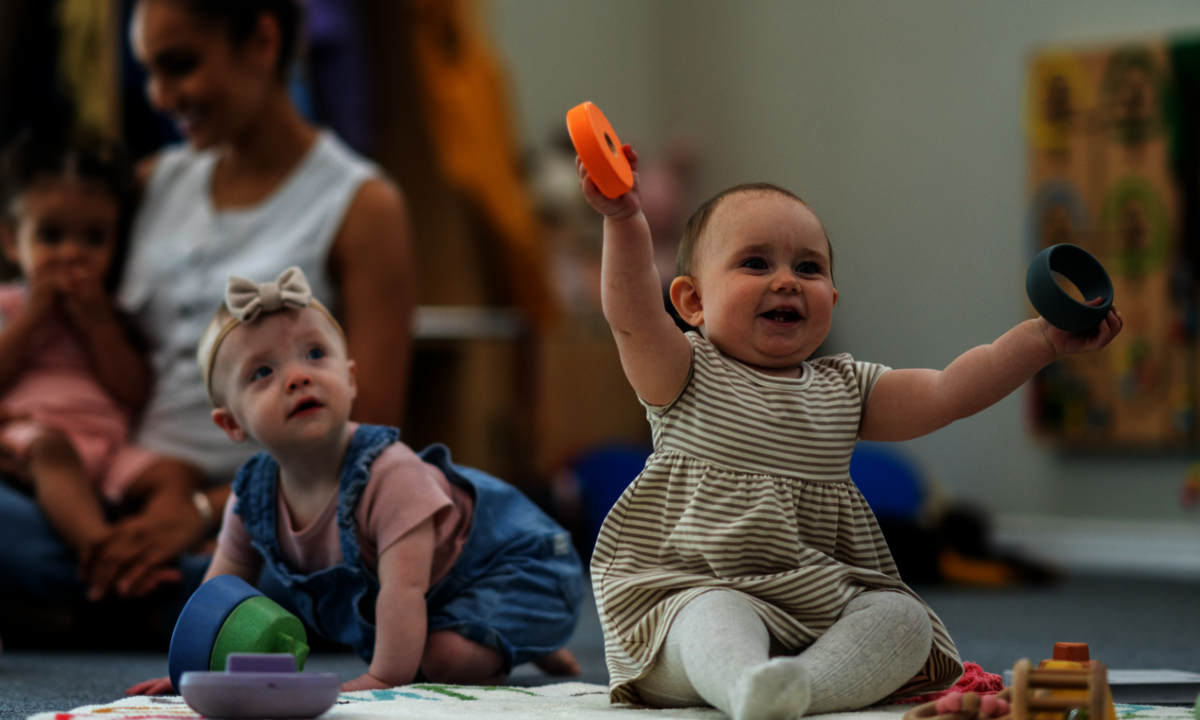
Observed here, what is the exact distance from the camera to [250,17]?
5.05ft

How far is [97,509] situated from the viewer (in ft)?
4.75

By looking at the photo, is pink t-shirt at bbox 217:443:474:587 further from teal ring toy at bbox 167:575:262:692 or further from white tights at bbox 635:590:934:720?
white tights at bbox 635:590:934:720

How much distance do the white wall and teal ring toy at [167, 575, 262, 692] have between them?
214cm

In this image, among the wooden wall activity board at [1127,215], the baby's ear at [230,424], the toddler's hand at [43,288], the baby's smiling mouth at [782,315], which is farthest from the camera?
the wooden wall activity board at [1127,215]

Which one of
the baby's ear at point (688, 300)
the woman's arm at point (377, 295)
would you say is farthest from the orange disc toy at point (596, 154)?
the woman's arm at point (377, 295)

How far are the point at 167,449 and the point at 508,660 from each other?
2.04 feet

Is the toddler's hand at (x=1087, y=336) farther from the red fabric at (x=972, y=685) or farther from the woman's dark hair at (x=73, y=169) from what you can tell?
the woman's dark hair at (x=73, y=169)

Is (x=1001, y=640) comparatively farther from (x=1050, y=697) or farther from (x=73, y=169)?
(x=73, y=169)

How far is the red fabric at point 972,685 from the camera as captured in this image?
2.95 feet

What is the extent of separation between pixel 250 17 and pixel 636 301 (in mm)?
892

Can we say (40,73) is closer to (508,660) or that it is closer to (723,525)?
(508,660)

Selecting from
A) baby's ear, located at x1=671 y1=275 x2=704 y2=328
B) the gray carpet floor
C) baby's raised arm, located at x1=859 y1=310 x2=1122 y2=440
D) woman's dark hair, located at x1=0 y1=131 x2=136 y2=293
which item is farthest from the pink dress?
baby's raised arm, located at x1=859 y1=310 x2=1122 y2=440

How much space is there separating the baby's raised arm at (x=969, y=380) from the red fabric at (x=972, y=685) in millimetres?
187

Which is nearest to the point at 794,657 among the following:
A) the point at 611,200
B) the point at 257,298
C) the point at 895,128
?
the point at 611,200
